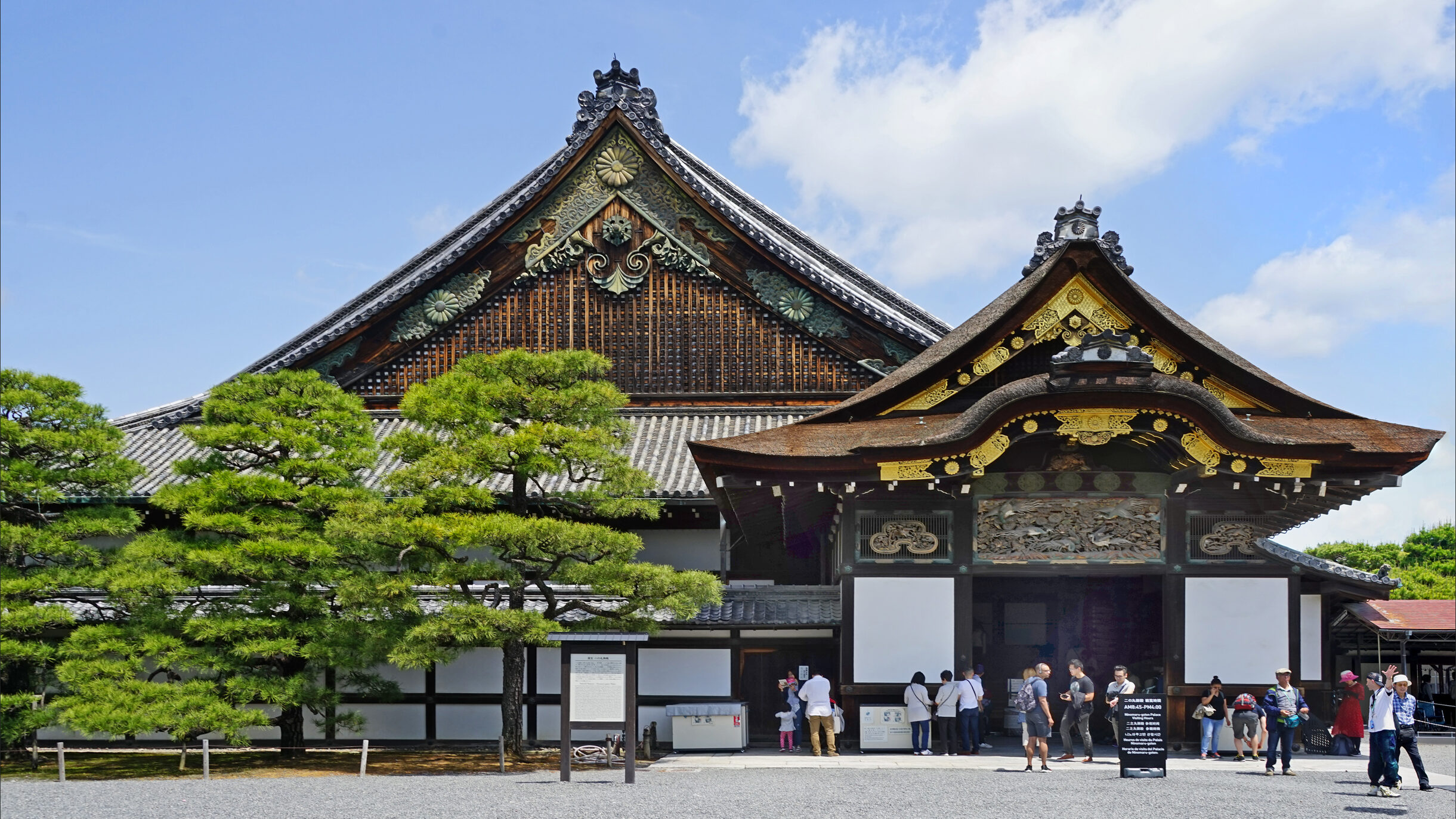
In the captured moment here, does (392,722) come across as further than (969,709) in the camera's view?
Yes

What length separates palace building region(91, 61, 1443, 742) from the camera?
16.4m

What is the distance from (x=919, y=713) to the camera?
53.8 ft

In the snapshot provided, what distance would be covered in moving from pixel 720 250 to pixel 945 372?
7.57 m

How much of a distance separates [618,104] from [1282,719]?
1605 cm

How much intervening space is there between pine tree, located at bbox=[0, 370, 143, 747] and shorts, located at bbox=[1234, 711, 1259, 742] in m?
15.1

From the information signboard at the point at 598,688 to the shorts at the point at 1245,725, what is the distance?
25.7 ft

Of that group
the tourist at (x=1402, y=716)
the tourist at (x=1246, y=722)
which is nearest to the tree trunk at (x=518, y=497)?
the tourist at (x=1246, y=722)

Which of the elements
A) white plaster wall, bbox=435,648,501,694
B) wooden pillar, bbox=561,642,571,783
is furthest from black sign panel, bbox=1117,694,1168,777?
white plaster wall, bbox=435,648,501,694

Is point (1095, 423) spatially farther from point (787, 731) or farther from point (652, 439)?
point (652, 439)

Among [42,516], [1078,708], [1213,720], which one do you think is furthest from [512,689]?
[1213,720]

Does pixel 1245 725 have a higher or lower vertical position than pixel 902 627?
lower

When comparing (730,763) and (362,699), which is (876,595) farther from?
(362,699)

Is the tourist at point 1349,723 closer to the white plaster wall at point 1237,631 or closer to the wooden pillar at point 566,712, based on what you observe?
the white plaster wall at point 1237,631

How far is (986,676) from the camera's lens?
822 inches
